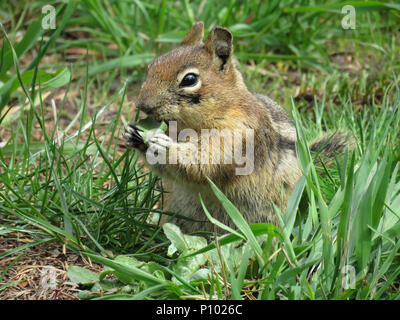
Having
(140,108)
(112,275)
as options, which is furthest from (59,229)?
(140,108)

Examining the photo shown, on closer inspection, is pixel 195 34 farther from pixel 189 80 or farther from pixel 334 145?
pixel 334 145

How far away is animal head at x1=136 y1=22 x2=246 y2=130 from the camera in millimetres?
2678

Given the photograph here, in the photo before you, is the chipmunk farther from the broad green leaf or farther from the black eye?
the broad green leaf

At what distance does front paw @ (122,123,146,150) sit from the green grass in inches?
5.4

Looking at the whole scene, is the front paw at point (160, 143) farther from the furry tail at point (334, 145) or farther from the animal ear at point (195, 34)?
the furry tail at point (334, 145)

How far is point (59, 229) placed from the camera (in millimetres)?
2605

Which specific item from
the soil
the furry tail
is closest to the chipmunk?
the furry tail

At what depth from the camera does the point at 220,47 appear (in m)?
2.92

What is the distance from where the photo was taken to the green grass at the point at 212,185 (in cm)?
226

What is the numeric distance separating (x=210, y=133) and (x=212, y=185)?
565mm
